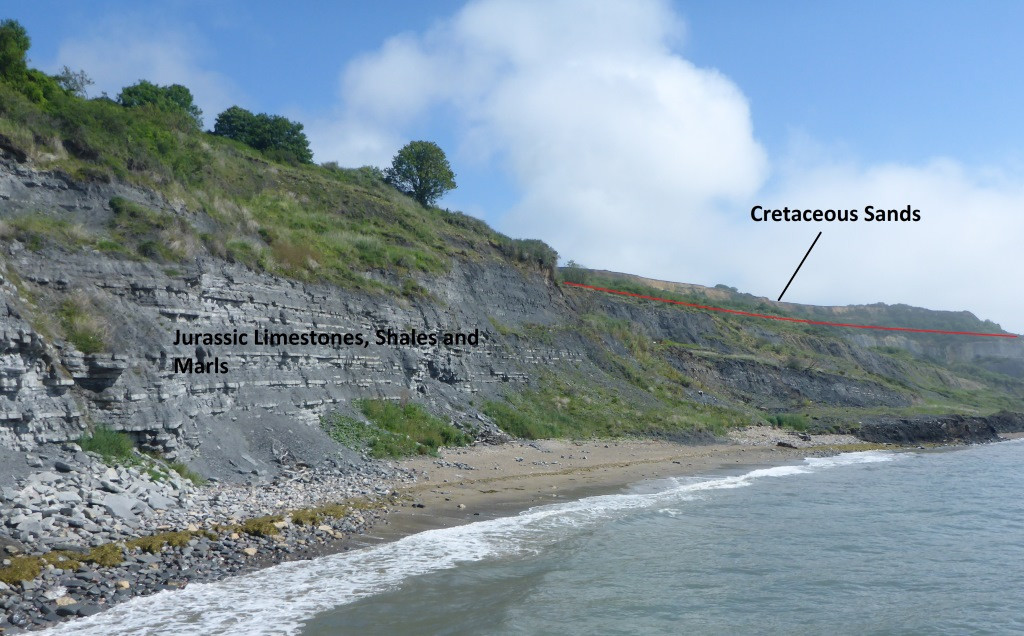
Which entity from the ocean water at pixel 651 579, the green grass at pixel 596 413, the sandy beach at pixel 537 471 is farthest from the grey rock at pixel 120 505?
the green grass at pixel 596 413

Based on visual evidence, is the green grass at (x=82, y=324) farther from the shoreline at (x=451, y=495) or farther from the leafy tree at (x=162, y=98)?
the leafy tree at (x=162, y=98)

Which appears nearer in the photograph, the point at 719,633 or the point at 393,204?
the point at 719,633

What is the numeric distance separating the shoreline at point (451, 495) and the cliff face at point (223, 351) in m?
2.97

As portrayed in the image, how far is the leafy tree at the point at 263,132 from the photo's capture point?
176ft

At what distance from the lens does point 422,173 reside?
57094 millimetres

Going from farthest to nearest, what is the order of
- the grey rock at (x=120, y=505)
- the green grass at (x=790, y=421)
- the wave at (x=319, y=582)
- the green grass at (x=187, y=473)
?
the green grass at (x=790, y=421) < the green grass at (x=187, y=473) < the grey rock at (x=120, y=505) < the wave at (x=319, y=582)

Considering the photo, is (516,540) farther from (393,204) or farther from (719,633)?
(393,204)

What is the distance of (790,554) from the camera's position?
51.3 feet

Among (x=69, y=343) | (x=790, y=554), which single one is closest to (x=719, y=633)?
(x=790, y=554)

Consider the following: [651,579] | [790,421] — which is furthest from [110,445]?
[790,421]

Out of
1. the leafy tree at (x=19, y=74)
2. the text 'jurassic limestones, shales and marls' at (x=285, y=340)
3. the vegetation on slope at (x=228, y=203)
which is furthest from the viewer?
the leafy tree at (x=19, y=74)

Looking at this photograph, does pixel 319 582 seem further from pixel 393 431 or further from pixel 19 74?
pixel 19 74

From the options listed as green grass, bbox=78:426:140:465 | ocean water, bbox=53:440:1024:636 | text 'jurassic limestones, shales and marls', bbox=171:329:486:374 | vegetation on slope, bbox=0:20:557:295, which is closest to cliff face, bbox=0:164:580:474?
text 'jurassic limestones, shales and marls', bbox=171:329:486:374

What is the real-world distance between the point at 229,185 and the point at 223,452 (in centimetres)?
2375
